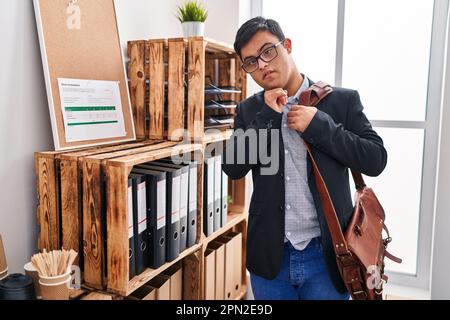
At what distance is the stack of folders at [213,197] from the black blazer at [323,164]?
51 cm

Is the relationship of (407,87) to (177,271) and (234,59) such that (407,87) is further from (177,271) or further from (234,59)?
(177,271)

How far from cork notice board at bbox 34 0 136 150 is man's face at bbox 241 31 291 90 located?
0.68m

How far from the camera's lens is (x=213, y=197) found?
6.15 ft

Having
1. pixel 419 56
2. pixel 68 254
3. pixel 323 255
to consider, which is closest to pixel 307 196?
pixel 323 255

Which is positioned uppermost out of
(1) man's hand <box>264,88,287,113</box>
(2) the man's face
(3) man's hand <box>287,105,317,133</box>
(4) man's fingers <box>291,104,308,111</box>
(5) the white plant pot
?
(5) the white plant pot

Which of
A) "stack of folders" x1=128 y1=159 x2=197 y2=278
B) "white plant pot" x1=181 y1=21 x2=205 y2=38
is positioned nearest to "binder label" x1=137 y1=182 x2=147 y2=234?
"stack of folders" x1=128 y1=159 x2=197 y2=278

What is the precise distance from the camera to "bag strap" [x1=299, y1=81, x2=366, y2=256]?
1.16 m

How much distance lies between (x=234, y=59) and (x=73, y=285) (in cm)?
150

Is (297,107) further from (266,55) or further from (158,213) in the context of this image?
(158,213)

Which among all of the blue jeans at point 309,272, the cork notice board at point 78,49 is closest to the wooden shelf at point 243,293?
the blue jeans at point 309,272

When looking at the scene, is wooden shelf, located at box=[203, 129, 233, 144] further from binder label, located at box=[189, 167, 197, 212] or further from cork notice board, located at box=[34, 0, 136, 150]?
cork notice board, located at box=[34, 0, 136, 150]

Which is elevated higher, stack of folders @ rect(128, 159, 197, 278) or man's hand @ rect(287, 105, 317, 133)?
man's hand @ rect(287, 105, 317, 133)

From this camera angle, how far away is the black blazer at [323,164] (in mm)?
1134

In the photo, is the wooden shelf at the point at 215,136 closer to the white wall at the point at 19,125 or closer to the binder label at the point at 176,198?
the binder label at the point at 176,198
